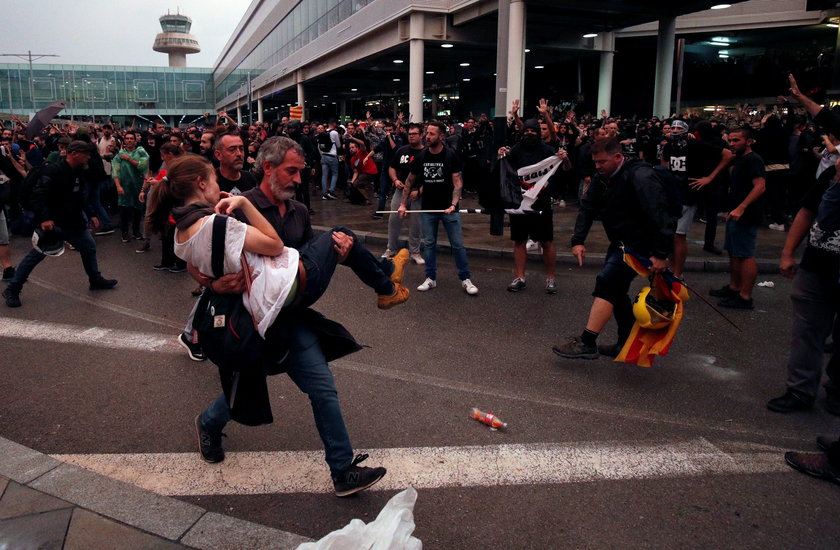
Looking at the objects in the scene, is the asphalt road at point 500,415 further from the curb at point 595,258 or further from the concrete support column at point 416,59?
the concrete support column at point 416,59

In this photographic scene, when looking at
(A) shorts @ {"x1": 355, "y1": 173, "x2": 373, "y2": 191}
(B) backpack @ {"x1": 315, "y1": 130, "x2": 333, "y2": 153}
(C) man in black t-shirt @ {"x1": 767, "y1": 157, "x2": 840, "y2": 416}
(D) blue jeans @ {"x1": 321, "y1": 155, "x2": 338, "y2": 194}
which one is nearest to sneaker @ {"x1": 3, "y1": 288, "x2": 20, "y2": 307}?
(C) man in black t-shirt @ {"x1": 767, "y1": 157, "x2": 840, "y2": 416}

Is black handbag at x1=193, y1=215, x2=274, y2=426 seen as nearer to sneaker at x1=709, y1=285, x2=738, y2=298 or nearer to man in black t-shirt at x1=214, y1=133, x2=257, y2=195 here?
man in black t-shirt at x1=214, y1=133, x2=257, y2=195

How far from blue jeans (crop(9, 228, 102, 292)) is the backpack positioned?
9206 mm

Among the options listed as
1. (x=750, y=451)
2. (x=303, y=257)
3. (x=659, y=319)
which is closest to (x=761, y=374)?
(x=659, y=319)

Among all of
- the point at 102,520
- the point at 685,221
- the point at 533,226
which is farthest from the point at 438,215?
the point at 102,520

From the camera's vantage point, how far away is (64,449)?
385 cm

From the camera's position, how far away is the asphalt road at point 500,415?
3.11 meters

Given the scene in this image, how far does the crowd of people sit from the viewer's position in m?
3.21

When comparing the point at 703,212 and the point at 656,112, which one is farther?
the point at 656,112

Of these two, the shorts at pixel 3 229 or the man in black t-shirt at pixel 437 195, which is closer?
the man in black t-shirt at pixel 437 195

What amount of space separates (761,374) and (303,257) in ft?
12.4

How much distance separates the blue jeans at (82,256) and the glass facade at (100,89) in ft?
264

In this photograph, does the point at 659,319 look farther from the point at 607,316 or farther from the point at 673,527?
the point at 673,527

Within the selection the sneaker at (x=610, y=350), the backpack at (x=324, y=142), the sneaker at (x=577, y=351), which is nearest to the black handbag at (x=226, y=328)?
the sneaker at (x=577, y=351)
